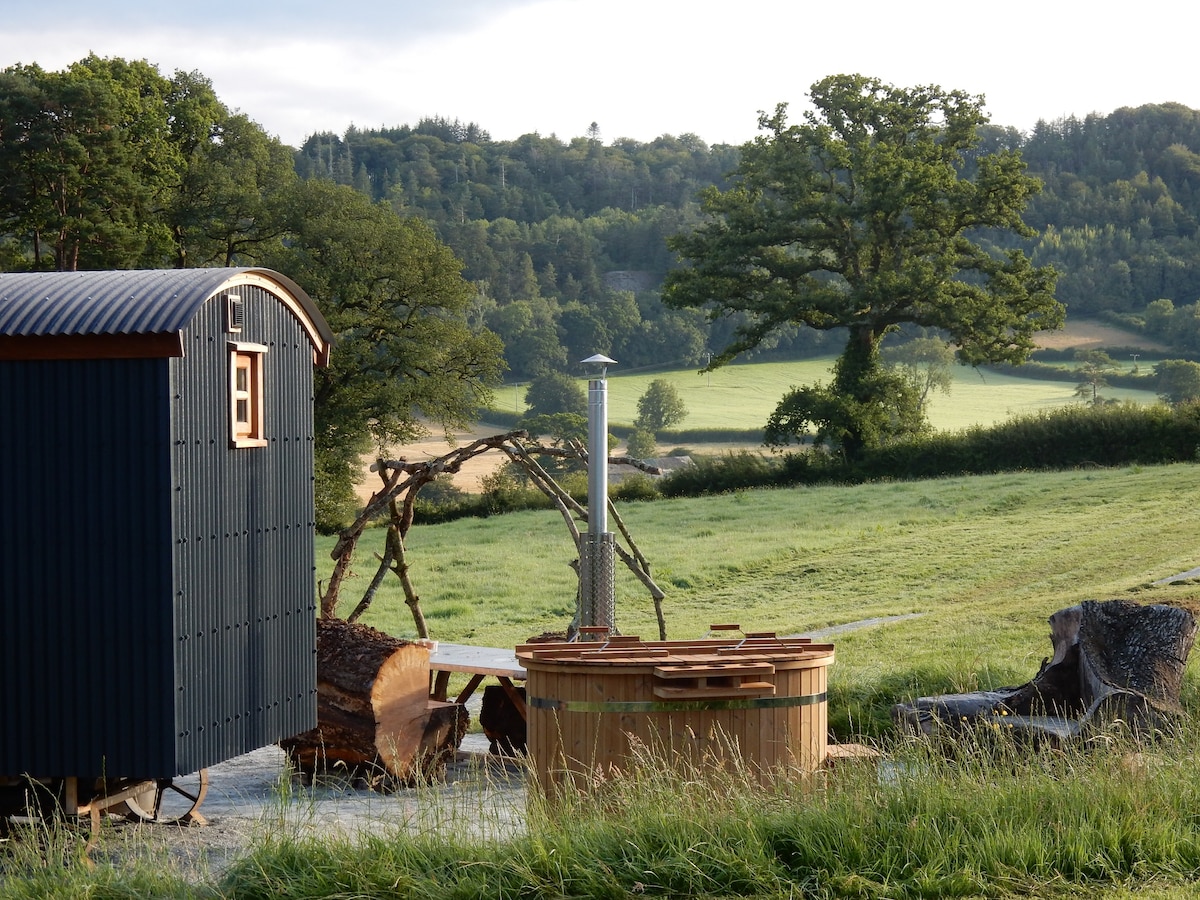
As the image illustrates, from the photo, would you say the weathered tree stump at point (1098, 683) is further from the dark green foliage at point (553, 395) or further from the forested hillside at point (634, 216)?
the forested hillside at point (634, 216)

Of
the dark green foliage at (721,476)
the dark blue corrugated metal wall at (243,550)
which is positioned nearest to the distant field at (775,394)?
the dark green foliage at (721,476)

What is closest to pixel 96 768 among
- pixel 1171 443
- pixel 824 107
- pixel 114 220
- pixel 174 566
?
pixel 174 566

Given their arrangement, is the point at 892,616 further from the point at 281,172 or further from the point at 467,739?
→ the point at 281,172

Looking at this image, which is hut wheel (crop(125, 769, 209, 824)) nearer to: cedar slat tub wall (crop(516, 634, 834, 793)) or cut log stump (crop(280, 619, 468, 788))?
cut log stump (crop(280, 619, 468, 788))

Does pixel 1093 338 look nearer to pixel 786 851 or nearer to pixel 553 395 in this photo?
pixel 553 395

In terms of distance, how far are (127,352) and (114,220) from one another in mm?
30847

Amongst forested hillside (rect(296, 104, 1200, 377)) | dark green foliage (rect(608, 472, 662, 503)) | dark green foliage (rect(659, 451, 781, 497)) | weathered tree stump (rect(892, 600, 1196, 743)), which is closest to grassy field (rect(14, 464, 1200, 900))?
weathered tree stump (rect(892, 600, 1196, 743))

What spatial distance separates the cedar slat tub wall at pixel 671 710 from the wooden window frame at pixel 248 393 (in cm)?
222

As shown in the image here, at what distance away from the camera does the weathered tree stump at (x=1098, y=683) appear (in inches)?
317

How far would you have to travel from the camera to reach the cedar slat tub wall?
22.1 feet

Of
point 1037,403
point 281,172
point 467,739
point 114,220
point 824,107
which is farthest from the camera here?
point 1037,403

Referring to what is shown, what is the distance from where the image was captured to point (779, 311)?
136 feet

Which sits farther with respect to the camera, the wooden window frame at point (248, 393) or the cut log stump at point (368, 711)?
the cut log stump at point (368, 711)

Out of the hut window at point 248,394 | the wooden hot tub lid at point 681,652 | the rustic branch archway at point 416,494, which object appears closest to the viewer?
the wooden hot tub lid at point 681,652
